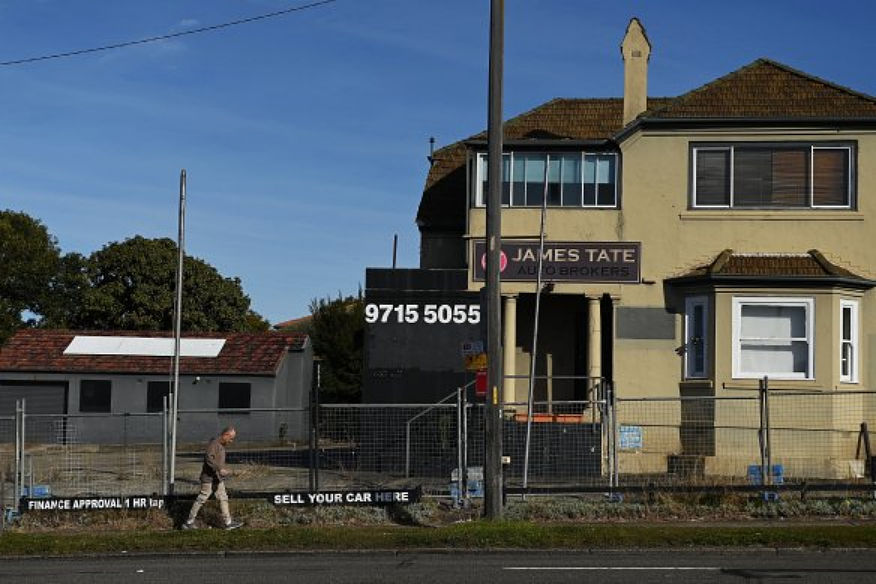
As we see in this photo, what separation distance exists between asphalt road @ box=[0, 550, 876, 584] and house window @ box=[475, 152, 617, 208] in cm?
1142

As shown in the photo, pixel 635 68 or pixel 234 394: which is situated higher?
pixel 635 68

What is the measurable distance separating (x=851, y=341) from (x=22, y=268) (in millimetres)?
45337

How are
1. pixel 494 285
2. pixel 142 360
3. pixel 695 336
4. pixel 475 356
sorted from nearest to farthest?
pixel 494 285 < pixel 475 356 < pixel 695 336 < pixel 142 360

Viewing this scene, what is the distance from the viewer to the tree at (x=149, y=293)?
59.3 metres

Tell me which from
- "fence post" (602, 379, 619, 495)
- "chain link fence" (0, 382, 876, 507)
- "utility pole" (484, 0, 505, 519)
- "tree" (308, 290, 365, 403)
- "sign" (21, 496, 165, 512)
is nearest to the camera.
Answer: "utility pole" (484, 0, 505, 519)

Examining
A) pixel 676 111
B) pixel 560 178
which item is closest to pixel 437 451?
pixel 560 178

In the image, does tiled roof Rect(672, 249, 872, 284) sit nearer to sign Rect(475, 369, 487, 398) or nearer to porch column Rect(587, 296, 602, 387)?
porch column Rect(587, 296, 602, 387)

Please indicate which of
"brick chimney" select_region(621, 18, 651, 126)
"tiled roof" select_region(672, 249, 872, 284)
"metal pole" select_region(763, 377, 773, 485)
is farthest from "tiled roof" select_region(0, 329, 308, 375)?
"metal pole" select_region(763, 377, 773, 485)

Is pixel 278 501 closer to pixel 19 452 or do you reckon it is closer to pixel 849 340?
pixel 19 452

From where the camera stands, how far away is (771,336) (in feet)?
77.0

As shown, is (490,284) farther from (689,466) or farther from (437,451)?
(689,466)

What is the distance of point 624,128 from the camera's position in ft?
81.4

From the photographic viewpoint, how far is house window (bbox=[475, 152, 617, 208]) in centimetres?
2503

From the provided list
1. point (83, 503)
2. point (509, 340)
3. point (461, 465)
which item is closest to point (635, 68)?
point (509, 340)
